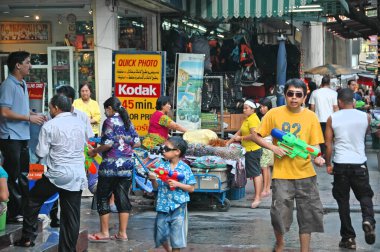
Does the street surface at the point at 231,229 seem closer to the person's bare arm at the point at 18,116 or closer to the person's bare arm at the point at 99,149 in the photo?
the person's bare arm at the point at 99,149

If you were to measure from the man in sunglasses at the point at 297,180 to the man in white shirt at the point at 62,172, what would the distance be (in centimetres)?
196

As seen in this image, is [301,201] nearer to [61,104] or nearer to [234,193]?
[61,104]

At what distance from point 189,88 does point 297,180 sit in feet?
21.5

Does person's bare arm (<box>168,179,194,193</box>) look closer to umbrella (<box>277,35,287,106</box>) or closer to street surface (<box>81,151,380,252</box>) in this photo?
street surface (<box>81,151,380,252</box>)

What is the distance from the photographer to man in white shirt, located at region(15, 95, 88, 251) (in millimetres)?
7348

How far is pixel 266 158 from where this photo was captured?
1260cm

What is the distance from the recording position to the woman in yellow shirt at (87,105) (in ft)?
42.1

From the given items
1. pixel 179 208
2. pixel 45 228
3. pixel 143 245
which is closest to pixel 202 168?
pixel 143 245

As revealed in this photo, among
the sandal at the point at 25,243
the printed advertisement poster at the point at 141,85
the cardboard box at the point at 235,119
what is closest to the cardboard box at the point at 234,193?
the printed advertisement poster at the point at 141,85

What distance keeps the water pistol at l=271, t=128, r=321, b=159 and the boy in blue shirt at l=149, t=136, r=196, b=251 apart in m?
1.02

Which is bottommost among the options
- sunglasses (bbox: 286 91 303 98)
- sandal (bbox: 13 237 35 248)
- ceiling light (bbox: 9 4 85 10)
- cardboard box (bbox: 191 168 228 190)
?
sandal (bbox: 13 237 35 248)

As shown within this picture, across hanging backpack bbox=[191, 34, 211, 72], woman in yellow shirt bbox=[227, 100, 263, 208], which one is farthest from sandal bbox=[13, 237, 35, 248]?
hanging backpack bbox=[191, 34, 211, 72]

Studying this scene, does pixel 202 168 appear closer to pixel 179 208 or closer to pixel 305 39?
pixel 179 208

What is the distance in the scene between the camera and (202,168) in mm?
11523
